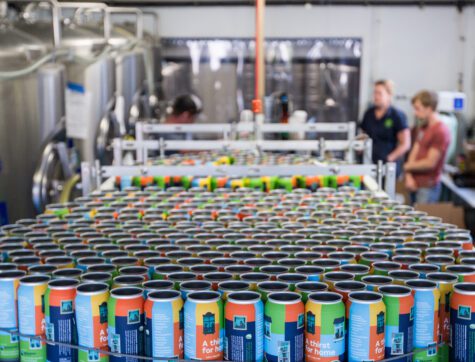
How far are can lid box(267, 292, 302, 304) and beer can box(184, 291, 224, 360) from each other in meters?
0.13

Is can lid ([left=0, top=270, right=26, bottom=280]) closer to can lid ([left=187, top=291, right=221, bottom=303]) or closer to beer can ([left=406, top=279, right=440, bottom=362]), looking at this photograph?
can lid ([left=187, top=291, right=221, bottom=303])

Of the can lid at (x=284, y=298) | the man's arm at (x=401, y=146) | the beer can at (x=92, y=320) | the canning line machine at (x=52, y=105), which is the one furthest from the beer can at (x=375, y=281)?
the man's arm at (x=401, y=146)

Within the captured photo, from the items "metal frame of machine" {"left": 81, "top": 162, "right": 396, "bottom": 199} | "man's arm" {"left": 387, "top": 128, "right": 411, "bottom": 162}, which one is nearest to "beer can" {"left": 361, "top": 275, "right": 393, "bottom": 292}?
"metal frame of machine" {"left": 81, "top": 162, "right": 396, "bottom": 199}

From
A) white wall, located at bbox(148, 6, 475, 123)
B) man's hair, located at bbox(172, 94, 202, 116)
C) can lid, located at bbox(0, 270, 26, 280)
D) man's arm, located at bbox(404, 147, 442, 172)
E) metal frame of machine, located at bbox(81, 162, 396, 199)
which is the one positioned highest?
white wall, located at bbox(148, 6, 475, 123)

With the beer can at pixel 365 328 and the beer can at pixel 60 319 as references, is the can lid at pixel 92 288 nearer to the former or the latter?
the beer can at pixel 60 319

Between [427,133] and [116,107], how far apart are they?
2.89 meters

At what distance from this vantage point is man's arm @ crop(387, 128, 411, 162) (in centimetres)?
630

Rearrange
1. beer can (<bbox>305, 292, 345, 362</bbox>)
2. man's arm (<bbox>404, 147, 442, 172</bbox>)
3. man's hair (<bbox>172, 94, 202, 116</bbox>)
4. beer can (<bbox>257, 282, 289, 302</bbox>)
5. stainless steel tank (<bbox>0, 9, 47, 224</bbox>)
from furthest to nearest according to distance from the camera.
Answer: man's hair (<bbox>172, 94, 202, 116</bbox>), man's arm (<bbox>404, 147, 442, 172</bbox>), stainless steel tank (<bbox>0, 9, 47, 224</bbox>), beer can (<bbox>257, 282, 289, 302</bbox>), beer can (<bbox>305, 292, 345, 362</bbox>)

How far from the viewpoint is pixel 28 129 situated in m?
5.23

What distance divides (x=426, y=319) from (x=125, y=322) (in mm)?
755

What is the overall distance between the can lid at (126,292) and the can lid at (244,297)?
0.23 meters

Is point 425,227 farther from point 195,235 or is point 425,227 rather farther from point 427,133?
point 427,133

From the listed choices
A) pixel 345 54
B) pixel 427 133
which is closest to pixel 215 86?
pixel 345 54

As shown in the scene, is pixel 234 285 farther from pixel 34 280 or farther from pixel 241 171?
pixel 241 171
